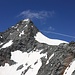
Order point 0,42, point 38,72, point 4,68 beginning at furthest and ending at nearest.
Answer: point 0,42, point 4,68, point 38,72

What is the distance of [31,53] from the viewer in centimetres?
14838

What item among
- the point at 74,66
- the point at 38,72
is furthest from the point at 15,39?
the point at 74,66

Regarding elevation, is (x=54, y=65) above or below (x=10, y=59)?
below

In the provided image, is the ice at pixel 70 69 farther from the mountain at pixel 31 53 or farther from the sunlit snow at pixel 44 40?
the sunlit snow at pixel 44 40

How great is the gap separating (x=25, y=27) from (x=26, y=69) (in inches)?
2430

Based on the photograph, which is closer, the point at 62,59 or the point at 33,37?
the point at 62,59

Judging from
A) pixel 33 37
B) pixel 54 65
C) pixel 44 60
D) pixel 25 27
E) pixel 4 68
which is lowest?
pixel 54 65

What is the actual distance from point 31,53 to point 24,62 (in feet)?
30.4

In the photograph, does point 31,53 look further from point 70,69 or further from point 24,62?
point 70,69

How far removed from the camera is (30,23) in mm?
189000

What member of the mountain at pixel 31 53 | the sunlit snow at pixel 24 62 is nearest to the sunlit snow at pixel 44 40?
the mountain at pixel 31 53

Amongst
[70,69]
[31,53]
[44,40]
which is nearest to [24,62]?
[31,53]

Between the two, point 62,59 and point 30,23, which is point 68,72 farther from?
point 30,23

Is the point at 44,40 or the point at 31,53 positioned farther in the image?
the point at 44,40
